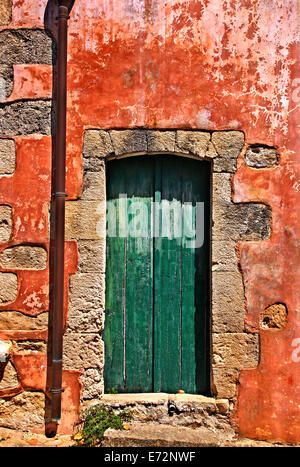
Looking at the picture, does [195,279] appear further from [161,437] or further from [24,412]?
[24,412]

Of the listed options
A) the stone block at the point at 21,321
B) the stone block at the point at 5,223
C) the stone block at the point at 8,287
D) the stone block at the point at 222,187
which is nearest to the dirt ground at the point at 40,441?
the stone block at the point at 21,321

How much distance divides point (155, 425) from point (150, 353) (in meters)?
0.62

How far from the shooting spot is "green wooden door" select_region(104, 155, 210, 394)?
420 cm

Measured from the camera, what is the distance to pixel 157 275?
4.22 m

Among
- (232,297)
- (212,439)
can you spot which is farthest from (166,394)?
→ (232,297)

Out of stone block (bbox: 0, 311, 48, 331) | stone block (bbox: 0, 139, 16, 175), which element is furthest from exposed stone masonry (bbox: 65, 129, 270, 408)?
stone block (bbox: 0, 139, 16, 175)

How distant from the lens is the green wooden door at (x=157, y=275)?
165 inches

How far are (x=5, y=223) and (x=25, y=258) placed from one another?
37 cm

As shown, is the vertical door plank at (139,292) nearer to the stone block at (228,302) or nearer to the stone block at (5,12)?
the stone block at (228,302)

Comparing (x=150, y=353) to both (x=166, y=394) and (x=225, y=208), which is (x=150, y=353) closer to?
(x=166, y=394)

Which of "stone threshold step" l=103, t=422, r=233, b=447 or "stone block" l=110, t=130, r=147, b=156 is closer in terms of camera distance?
"stone threshold step" l=103, t=422, r=233, b=447

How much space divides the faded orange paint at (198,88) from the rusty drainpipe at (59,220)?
0.10 metres

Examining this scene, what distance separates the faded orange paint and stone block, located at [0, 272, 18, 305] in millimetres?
339

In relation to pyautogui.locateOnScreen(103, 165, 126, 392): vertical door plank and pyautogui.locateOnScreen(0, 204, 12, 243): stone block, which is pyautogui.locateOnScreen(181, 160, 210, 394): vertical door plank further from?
pyautogui.locateOnScreen(0, 204, 12, 243): stone block
